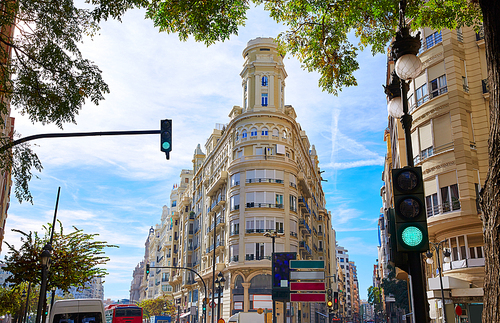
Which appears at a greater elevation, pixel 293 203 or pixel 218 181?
pixel 218 181

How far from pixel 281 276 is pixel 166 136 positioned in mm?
17552

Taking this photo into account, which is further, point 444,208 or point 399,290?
point 399,290

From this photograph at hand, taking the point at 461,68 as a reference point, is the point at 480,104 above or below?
below

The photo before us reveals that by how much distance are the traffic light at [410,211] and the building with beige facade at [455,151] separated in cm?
2062

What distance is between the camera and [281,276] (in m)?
26.8

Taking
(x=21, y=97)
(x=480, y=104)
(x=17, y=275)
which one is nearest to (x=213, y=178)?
(x=17, y=275)

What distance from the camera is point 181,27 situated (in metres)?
10.0

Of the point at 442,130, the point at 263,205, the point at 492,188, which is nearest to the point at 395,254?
the point at 492,188

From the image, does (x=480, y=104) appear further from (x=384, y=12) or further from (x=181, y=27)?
(x=181, y=27)

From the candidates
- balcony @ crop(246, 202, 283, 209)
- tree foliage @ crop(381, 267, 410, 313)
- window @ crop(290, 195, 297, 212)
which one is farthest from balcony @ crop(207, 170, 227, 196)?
tree foliage @ crop(381, 267, 410, 313)

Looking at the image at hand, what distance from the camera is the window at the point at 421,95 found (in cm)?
2729

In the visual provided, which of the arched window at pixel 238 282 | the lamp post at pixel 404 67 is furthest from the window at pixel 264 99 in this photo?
the lamp post at pixel 404 67

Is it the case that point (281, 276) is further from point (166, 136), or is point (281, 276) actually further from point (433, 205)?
point (166, 136)

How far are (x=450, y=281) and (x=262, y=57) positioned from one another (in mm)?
34755
